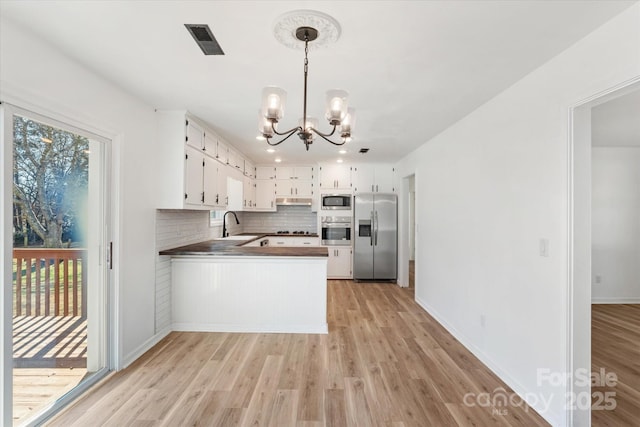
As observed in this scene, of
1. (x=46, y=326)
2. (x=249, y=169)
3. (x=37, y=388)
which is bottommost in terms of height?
(x=37, y=388)

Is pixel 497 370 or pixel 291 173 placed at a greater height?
pixel 291 173

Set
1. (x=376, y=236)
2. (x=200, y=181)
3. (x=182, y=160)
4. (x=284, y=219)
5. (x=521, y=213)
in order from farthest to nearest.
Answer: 1. (x=284, y=219)
2. (x=376, y=236)
3. (x=200, y=181)
4. (x=182, y=160)
5. (x=521, y=213)

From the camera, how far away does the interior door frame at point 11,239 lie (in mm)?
1671

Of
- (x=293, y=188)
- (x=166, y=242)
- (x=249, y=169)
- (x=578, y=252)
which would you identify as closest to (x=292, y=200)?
(x=293, y=188)

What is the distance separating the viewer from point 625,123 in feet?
10.8

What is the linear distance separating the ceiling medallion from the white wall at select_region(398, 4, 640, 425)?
4.98ft

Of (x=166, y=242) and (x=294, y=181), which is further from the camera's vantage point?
(x=294, y=181)

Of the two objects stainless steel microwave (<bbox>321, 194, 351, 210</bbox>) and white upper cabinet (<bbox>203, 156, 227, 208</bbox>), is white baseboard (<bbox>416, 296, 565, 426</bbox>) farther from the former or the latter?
white upper cabinet (<bbox>203, 156, 227, 208</bbox>)

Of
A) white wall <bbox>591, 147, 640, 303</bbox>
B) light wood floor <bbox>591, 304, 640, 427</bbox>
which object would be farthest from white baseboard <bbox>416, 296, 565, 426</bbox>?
white wall <bbox>591, 147, 640, 303</bbox>

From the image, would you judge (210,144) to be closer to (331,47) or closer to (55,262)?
(55,262)

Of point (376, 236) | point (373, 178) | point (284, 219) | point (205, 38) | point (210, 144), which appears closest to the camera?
point (205, 38)

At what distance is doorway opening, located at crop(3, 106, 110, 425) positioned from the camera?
1.83 m

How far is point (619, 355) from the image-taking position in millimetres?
2828

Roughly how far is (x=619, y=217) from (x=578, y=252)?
154 inches
